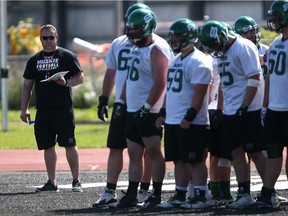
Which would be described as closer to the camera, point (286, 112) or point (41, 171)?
point (286, 112)

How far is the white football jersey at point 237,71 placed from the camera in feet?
36.6

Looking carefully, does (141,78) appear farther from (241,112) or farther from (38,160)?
(38,160)

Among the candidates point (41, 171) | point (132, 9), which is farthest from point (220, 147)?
point (41, 171)

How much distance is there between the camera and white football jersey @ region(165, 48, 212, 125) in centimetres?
1115

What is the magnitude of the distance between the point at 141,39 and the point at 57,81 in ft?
7.19

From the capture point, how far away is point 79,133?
2334 cm

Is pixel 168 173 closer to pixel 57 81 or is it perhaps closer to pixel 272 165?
pixel 57 81

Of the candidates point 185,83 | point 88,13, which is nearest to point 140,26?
point 185,83

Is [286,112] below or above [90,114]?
above

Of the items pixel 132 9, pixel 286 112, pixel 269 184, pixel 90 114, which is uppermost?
pixel 132 9

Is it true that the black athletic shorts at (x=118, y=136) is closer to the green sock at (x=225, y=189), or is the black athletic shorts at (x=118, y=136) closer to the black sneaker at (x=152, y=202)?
the black sneaker at (x=152, y=202)

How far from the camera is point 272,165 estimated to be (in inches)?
438

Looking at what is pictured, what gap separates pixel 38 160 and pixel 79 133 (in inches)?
217

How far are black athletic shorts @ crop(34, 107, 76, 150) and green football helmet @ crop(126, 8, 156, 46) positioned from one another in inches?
95.9
